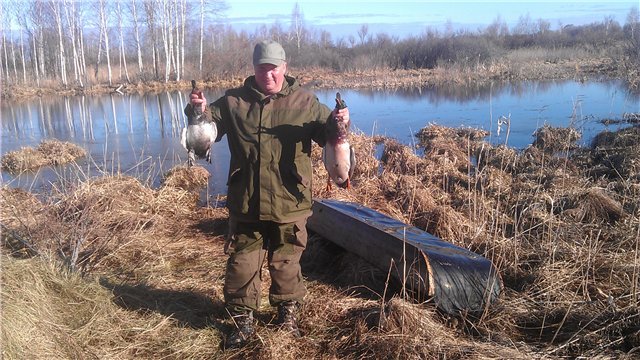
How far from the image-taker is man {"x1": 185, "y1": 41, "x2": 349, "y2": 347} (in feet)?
12.2

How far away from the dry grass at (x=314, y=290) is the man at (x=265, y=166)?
19.2 inches

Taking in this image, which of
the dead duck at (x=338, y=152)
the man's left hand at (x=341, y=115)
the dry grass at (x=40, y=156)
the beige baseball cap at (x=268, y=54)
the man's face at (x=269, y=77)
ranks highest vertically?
the beige baseball cap at (x=268, y=54)

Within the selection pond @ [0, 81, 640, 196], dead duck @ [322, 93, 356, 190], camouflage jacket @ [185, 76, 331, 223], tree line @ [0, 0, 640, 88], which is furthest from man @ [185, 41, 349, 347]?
tree line @ [0, 0, 640, 88]

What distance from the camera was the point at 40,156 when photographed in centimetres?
1322

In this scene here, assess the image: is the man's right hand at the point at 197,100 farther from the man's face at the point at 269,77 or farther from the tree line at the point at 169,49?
the tree line at the point at 169,49

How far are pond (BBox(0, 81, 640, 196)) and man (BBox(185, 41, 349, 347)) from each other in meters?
6.05

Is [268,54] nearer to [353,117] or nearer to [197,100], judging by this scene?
[197,100]

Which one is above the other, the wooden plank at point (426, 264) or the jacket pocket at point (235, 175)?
the jacket pocket at point (235, 175)

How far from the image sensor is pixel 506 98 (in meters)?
22.5

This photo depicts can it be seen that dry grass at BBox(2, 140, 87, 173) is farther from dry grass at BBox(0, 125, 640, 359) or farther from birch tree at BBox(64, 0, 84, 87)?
birch tree at BBox(64, 0, 84, 87)

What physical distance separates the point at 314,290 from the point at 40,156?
10.8m

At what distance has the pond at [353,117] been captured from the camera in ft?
41.9

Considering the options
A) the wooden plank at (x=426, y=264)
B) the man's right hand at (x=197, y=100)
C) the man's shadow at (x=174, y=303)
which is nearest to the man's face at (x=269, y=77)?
the man's right hand at (x=197, y=100)

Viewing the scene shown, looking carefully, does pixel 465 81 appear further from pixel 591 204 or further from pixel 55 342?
pixel 55 342
